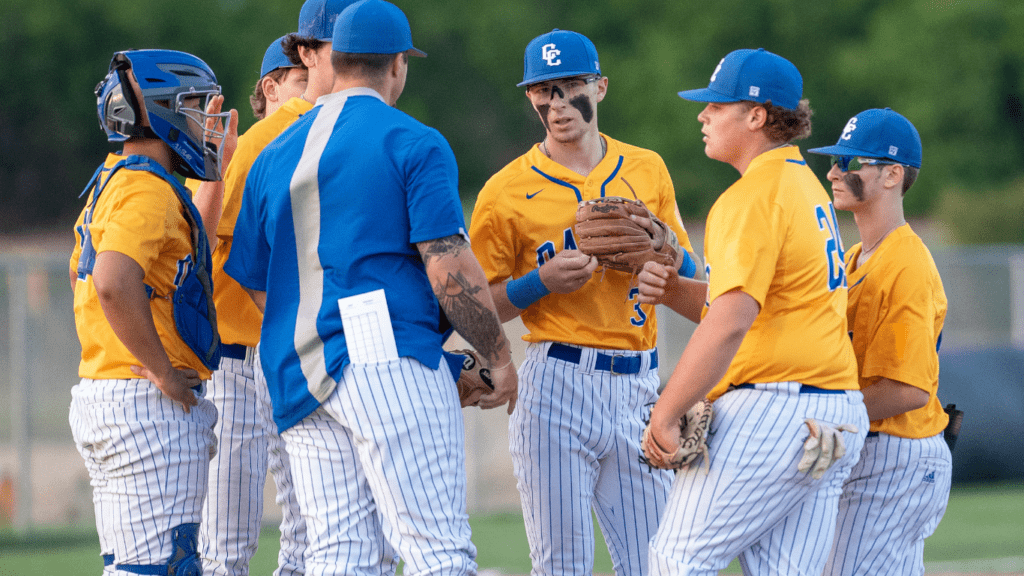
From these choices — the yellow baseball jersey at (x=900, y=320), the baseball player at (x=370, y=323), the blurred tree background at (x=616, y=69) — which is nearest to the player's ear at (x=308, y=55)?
the baseball player at (x=370, y=323)

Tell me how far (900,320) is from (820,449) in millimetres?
820

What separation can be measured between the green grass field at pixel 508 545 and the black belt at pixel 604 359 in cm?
346

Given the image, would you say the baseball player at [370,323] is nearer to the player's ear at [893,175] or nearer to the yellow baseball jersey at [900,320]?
the yellow baseball jersey at [900,320]

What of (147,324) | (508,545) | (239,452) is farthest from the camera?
(508,545)

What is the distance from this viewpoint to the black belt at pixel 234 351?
14.2 feet

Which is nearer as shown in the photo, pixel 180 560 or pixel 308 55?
pixel 180 560

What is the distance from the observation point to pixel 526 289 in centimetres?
411

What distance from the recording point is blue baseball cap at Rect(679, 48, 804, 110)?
11.2 feet

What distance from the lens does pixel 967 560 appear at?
743 cm

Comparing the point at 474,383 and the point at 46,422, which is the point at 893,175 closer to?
the point at 474,383

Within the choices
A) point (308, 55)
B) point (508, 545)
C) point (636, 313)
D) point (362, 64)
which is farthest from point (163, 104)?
point (508, 545)

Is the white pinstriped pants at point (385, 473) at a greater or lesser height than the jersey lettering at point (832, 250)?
lesser

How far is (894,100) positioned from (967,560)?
85.2 ft

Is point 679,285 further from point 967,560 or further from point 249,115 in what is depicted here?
point 249,115
